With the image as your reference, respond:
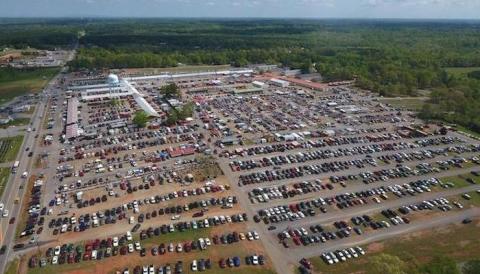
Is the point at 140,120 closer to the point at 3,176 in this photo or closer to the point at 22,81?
the point at 3,176

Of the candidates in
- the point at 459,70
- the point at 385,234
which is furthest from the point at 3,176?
the point at 459,70

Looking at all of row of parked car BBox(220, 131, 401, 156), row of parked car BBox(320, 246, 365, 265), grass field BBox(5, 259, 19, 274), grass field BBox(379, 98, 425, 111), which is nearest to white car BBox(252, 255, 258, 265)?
row of parked car BBox(320, 246, 365, 265)

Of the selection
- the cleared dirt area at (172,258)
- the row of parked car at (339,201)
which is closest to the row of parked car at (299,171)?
the row of parked car at (339,201)

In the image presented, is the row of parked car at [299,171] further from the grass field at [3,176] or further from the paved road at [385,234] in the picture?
the grass field at [3,176]

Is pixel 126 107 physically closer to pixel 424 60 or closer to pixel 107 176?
pixel 107 176

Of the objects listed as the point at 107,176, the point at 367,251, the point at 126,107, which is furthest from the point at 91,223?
the point at 126,107
